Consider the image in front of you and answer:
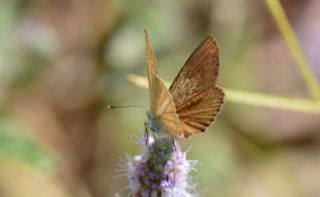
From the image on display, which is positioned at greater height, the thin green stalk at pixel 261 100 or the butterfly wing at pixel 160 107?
the thin green stalk at pixel 261 100

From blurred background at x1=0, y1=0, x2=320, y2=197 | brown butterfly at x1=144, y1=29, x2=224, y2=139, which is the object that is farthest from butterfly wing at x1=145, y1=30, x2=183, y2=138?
blurred background at x1=0, y1=0, x2=320, y2=197

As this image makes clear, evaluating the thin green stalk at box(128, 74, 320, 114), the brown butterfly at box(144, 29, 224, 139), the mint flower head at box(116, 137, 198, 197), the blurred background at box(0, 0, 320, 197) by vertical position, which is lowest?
the mint flower head at box(116, 137, 198, 197)

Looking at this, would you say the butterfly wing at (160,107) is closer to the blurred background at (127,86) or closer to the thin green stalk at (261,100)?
the thin green stalk at (261,100)

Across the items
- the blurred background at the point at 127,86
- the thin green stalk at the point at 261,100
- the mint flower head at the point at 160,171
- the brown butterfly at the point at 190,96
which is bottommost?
the mint flower head at the point at 160,171

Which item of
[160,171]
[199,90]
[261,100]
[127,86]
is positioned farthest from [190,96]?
[127,86]

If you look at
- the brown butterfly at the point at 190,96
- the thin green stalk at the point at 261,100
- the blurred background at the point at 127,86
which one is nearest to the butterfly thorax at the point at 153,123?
the brown butterfly at the point at 190,96

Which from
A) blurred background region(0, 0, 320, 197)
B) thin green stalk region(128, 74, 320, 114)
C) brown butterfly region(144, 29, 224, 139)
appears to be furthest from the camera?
blurred background region(0, 0, 320, 197)

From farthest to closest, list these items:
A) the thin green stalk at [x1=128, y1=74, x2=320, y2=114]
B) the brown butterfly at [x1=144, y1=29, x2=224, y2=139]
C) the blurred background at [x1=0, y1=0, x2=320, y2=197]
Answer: the blurred background at [x1=0, y1=0, x2=320, y2=197], the thin green stalk at [x1=128, y1=74, x2=320, y2=114], the brown butterfly at [x1=144, y1=29, x2=224, y2=139]

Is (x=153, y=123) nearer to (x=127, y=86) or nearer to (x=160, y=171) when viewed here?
(x=160, y=171)

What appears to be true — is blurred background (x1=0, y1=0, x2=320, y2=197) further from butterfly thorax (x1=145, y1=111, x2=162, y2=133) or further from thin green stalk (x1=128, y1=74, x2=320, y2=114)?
butterfly thorax (x1=145, y1=111, x2=162, y2=133)
